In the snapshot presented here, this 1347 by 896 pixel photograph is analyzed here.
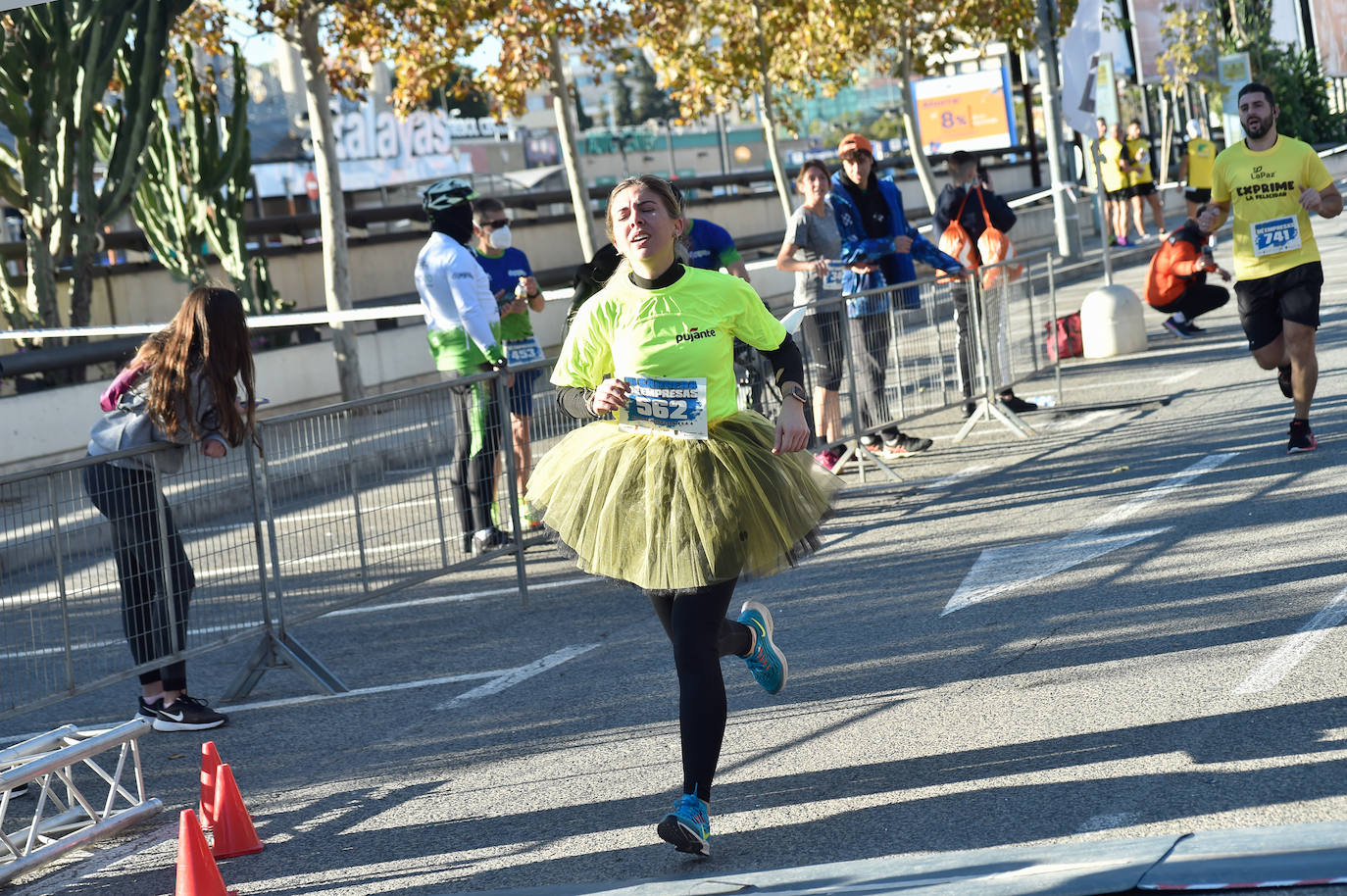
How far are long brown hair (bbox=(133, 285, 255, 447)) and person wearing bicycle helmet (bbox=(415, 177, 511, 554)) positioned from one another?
1.80m

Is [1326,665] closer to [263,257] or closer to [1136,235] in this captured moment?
[263,257]

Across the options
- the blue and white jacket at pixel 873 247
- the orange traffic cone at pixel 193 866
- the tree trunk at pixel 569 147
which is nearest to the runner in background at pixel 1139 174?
the tree trunk at pixel 569 147

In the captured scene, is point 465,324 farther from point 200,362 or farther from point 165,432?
point 165,432

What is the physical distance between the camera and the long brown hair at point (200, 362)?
6.68 meters

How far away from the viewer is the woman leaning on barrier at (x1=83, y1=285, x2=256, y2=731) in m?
6.68

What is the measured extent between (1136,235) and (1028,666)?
1032 inches

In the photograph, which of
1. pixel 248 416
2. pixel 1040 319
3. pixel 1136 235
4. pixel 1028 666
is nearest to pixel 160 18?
pixel 1040 319

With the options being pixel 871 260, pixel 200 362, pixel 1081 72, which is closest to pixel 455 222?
pixel 871 260

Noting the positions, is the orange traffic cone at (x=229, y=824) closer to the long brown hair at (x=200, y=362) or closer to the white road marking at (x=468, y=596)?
the long brown hair at (x=200, y=362)

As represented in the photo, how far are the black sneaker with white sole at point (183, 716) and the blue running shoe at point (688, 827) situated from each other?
119 inches

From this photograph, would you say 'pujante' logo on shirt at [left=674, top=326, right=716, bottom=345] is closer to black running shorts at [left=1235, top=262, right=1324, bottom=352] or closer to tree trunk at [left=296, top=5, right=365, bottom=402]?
black running shorts at [left=1235, top=262, right=1324, bottom=352]

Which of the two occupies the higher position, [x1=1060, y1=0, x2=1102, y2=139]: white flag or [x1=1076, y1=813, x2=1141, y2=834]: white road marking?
[x1=1060, y1=0, x2=1102, y2=139]: white flag

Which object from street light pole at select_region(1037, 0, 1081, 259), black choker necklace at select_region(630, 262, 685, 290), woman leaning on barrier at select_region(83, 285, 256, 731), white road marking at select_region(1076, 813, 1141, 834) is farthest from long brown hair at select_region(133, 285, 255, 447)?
street light pole at select_region(1037, 0, 1081, 259)

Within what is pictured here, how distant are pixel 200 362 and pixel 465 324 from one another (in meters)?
2.90
